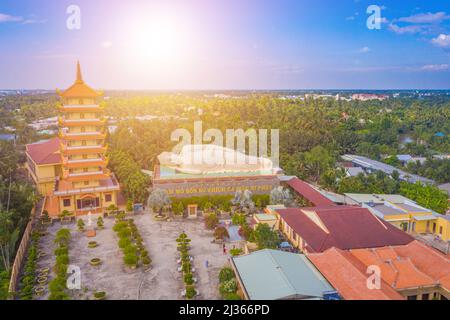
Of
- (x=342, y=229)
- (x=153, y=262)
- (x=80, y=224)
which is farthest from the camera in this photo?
(x=80, y=224)

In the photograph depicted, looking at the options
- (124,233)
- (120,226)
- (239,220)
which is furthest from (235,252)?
(120,226)

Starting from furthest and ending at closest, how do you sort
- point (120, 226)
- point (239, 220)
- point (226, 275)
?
point (239, 220) < point (120, 226) < point (226, 275)

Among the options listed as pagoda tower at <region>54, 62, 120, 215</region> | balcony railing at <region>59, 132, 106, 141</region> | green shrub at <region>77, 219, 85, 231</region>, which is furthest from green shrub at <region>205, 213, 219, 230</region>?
balcony railing at <region>59, 132, 106, 141</region>

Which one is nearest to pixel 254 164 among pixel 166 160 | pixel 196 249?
pixel 166 160

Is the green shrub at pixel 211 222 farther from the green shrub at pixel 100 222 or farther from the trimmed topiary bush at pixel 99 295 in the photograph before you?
the trimmed topiary bush at pixel 99 295

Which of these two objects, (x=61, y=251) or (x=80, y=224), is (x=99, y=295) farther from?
(x=80, y=224)
